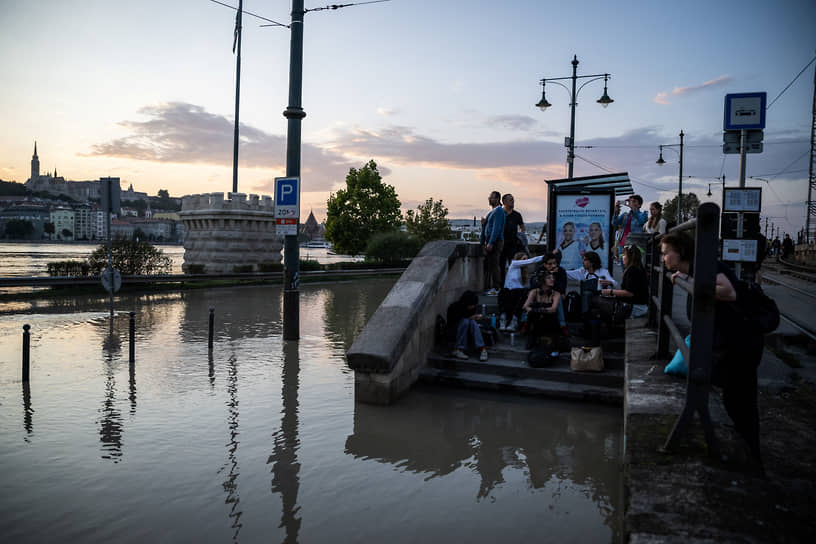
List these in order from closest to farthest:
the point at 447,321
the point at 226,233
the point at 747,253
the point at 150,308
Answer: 1. the point at 747,253
2. the point at 447,321
3. the point at 150,308
4. the point at 226,233

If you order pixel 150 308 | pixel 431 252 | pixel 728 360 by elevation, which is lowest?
pixel 150 308

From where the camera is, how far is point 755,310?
137 inches

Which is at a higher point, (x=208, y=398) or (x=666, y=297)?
(x=666, y=297)

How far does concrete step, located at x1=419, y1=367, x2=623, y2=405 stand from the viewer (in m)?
7.19

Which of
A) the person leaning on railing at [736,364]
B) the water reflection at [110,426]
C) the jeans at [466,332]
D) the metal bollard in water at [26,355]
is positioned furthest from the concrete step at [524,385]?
the metal bollard in water at [26,355]

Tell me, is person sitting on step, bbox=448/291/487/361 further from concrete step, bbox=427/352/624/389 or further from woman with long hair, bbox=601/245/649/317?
woman with long hair, bbox=601/245/649/317

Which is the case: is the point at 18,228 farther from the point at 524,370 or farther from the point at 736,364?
the point at 736,364

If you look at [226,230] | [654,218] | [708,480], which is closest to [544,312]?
[708,480]

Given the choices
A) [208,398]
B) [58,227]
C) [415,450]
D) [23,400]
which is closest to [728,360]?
[415,450]

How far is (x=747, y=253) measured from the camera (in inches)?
341

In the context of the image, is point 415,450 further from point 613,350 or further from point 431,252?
point 431,252

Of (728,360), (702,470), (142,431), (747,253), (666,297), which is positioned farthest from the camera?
(747,253)

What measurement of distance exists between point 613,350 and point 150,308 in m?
15.6

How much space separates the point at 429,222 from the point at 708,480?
4990 cm
